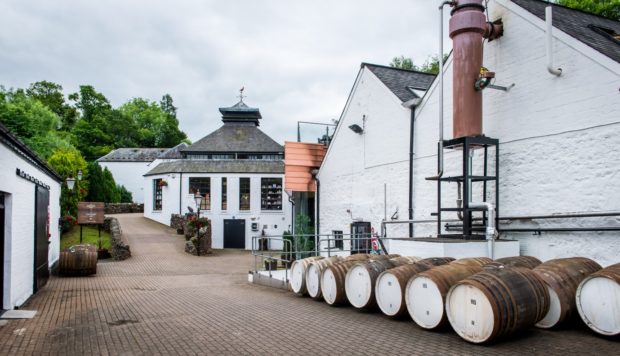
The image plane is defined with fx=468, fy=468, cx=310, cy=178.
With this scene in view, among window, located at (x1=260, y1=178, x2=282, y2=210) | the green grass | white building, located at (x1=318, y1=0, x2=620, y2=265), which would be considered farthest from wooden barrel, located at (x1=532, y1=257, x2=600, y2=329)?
window, located at (x1=260, y1=178, x2=282, y2=210)

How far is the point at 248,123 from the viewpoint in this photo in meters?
38.2

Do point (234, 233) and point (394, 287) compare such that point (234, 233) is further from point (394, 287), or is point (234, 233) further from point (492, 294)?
point (492, 294)

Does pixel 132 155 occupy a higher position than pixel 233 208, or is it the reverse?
pixel 132 155

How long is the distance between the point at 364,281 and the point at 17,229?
7194 millimetres

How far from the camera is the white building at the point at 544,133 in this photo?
352 inches

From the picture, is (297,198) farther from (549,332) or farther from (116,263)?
(549,332)

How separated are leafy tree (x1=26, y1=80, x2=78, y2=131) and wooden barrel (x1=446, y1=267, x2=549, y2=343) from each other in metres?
65.5

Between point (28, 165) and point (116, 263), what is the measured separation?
997 centimetres

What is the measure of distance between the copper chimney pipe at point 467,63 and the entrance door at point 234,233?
887 inches

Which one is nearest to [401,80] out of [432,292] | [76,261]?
[432,292]

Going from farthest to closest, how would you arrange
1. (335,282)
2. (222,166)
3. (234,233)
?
(222,166) < (234,233) < (335,282)

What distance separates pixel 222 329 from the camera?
24.5 feet

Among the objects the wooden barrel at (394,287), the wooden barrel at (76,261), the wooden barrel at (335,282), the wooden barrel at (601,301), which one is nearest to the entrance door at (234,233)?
the wooden barrel at (76,261)

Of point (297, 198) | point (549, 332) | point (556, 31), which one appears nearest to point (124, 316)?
point (549, 332)
